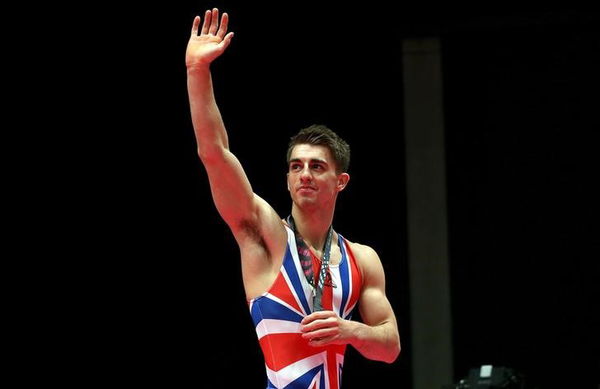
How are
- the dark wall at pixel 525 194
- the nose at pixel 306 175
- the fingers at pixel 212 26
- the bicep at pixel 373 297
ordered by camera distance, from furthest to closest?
the dark wall at pixel 525 194 → the bicep at pixel 373 297 → the nose at pixel 306 175 → the fingers at pixel 212 26

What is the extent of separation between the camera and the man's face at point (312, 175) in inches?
141

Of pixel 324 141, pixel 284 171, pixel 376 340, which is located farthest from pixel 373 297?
pixel 284 171

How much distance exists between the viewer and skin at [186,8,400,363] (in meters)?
3.24

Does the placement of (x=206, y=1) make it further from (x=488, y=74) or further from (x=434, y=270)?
(x=434, y=270)

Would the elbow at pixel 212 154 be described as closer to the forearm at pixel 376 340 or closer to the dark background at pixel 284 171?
the forearm at pixel 376 340

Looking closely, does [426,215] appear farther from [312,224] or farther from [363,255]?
[312,224]

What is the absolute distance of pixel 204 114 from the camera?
3230 mm

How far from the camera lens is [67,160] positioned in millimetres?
6699

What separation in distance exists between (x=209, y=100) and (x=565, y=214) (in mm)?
3991

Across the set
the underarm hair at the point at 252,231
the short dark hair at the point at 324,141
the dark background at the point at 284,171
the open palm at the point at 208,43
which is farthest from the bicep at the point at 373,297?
the dark background at the point at 284,171

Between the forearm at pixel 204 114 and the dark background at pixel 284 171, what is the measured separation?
3.50 metres

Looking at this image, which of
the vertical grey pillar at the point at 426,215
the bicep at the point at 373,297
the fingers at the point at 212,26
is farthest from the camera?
the vertical grey pillar at the point at 426,215

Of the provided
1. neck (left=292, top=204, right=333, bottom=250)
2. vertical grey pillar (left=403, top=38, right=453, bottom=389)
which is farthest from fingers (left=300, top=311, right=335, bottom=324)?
vertical grey pillar (left=403, top=38, right=453, bottom=389)

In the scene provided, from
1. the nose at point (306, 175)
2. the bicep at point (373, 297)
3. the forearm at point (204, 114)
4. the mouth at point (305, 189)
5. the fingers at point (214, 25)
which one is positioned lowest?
the bicep at point (373, 297)
